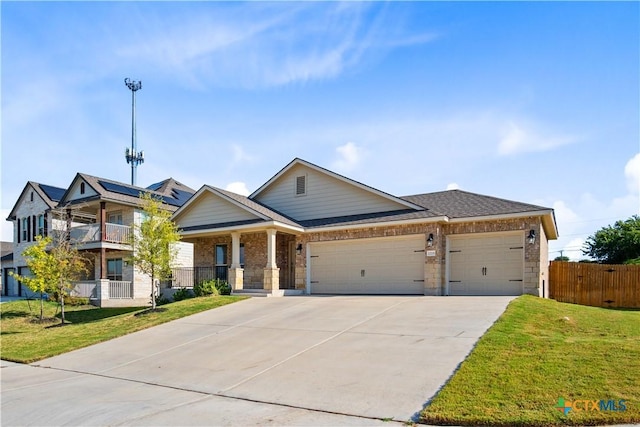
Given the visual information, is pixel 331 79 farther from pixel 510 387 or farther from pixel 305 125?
pixel 510 387

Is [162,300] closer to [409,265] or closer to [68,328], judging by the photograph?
[68,328]

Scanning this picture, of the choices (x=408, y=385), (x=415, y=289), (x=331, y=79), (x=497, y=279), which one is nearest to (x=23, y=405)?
(x=408, y=385)

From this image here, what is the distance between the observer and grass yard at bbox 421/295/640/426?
17.8ft

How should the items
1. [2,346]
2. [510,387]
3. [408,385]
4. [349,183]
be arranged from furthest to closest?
[349,183], [2,346], [408,385], [510,387]

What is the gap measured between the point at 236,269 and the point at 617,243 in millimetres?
25428

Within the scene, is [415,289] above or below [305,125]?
below

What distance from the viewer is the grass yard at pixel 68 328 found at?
40.6ft

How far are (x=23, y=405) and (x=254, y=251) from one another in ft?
45.0

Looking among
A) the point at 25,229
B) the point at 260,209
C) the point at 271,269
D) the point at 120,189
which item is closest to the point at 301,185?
the point at 260,209

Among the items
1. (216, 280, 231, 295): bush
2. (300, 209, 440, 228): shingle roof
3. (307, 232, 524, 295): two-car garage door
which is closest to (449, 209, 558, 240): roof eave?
(307, 232, 524, 295): two-car garage door

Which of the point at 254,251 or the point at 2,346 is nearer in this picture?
the point at 2,346

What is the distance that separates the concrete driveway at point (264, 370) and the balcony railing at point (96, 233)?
44.5 feet

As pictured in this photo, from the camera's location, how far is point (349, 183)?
19812mm

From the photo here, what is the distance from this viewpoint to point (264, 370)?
8328 mm
